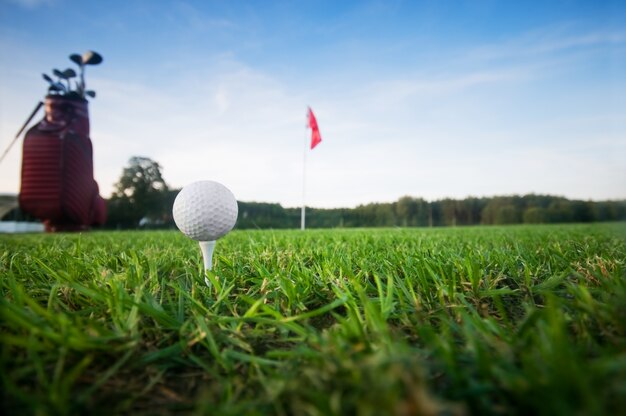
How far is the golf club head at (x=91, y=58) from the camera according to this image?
32.0 feet

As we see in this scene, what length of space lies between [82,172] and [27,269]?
9.36 m

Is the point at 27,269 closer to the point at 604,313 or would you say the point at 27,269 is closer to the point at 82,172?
the point at 604,313

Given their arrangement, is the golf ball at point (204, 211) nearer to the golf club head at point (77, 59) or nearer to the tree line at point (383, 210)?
the golf club head at point (77, 59)

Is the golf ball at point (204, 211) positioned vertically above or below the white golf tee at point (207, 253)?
above

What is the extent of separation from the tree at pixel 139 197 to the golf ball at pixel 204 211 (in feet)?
103

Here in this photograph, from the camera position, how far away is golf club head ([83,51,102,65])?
9.75 metres

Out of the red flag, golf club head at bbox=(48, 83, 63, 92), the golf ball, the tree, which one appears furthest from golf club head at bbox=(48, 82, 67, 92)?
the tree

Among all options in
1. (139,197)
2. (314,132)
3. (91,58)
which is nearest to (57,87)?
(91,58)

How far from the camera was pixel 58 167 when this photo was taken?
8.80 metres

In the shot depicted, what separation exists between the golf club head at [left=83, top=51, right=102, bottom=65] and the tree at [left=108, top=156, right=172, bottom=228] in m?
21.7

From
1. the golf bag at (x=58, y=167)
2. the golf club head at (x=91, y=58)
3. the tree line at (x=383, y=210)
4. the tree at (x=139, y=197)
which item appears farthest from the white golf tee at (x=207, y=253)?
the tree at (x=139, y=197)

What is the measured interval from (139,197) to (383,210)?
26.0 m

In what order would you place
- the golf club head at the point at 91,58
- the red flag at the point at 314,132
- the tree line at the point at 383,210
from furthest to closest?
the tree line at the point at 383,210 → the red flag at the point at 314,132 → the golf club head at the point at 91,58

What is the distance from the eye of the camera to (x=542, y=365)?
57 centimetres
